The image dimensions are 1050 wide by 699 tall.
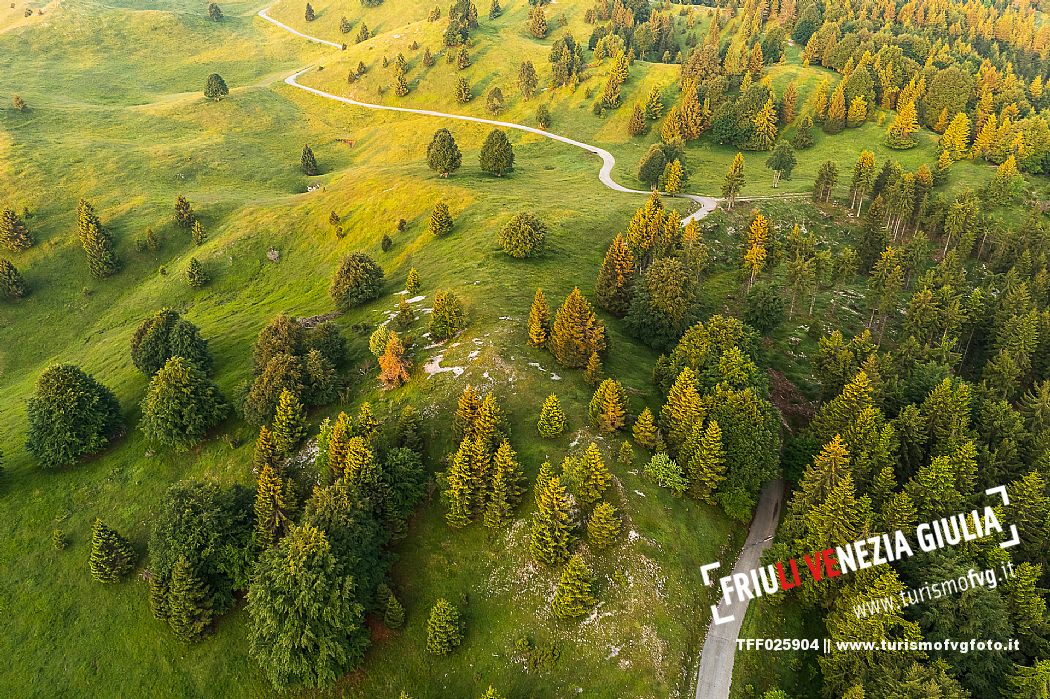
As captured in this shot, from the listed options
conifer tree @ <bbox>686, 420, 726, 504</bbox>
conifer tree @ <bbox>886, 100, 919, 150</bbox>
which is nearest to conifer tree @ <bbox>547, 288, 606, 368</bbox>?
conifer tree @ <bbox>686, 420, 726, 504</bbox>

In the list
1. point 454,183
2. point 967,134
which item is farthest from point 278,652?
point 967,134

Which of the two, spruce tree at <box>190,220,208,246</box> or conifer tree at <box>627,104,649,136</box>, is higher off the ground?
conifer tree at <box>627,104,649,136</box>

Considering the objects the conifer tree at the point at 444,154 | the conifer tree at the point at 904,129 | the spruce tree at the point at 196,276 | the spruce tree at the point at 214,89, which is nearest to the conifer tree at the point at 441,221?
the conifer tree at the point at 444,154

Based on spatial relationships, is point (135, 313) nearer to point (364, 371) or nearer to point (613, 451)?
point (364, 371)

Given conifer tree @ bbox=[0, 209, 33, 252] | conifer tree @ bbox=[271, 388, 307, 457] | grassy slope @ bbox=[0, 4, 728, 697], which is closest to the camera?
grassy slope @ bbox=[0, 4, 728, 697]

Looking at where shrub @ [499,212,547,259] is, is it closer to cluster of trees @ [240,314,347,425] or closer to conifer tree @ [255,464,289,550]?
cluster of trees @ [240,314,347,425]
